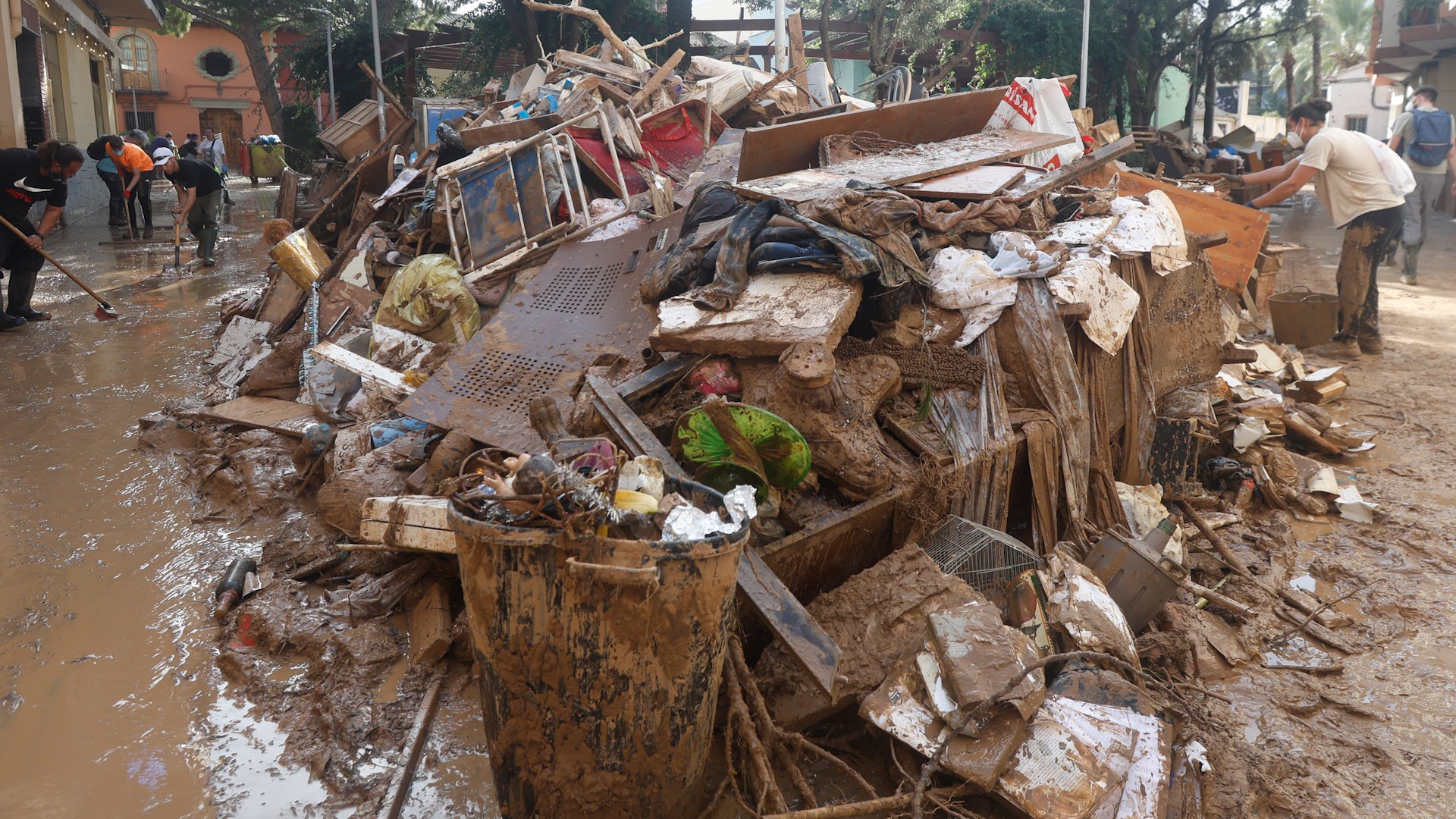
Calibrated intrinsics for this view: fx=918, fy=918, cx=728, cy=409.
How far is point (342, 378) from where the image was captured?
17.7 ft

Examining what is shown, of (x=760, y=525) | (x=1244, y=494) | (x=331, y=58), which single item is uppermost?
(x=331, y=58)

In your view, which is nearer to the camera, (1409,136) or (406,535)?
(406,535)

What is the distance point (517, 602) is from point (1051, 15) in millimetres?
22025

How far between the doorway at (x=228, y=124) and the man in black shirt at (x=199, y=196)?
30.5 metres

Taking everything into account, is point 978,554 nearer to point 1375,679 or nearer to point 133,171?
point 1375,679

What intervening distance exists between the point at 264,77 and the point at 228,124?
1466cm

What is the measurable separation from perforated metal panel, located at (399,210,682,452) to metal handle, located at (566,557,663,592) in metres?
1.98

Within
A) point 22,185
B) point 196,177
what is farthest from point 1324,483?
point 196,177

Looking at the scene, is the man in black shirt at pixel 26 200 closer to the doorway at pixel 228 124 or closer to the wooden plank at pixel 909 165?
the wooden plank at pixel 909 165

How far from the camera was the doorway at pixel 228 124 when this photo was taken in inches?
1485

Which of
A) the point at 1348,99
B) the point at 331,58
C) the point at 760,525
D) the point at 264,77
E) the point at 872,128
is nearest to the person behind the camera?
the point at 760,525

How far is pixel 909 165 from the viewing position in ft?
18.7

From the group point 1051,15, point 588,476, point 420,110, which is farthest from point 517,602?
point 1051,15

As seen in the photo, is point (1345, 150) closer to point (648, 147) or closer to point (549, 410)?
point (648, 147)
